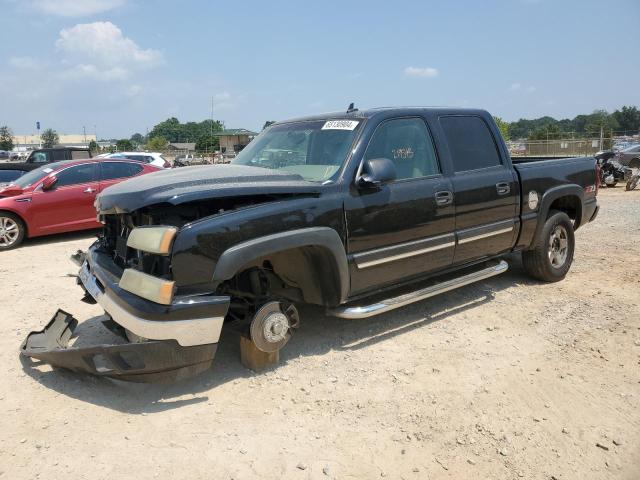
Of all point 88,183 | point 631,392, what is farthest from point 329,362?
point 88,183

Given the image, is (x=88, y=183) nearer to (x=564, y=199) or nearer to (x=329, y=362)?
(x=329, y=362)

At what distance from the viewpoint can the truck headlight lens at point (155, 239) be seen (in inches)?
115

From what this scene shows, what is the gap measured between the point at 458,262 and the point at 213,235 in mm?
2508

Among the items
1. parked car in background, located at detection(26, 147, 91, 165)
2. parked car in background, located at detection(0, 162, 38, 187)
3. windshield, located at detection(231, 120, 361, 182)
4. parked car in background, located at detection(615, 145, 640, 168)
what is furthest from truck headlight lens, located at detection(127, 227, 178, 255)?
parked car in background, located at detection(615, 145, 640, 168)

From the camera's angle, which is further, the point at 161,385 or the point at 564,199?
the point at 564,199

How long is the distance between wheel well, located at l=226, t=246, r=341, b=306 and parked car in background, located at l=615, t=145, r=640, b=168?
20.5 meters

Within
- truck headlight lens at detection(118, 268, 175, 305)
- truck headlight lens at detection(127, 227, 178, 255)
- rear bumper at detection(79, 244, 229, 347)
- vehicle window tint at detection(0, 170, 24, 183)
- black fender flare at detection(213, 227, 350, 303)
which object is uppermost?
vehicle window tint at detection(0, 170, 24, 183)

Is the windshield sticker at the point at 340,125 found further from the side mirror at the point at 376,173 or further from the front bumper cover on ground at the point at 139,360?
the front bumper cover on ground at the point at 139,360

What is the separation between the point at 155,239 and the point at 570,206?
4.94 metres

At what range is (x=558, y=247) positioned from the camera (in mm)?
5781

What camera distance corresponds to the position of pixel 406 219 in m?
4.05

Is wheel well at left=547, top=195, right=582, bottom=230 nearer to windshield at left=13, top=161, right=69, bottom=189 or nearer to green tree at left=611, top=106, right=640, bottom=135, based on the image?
windshield at left=13, top=161, right=69, bottom=189

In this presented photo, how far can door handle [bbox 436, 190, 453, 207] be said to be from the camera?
4.28 m

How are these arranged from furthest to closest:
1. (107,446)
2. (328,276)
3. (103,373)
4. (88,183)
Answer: (88,183) → (328,276) → (103,373) → (107,446)
